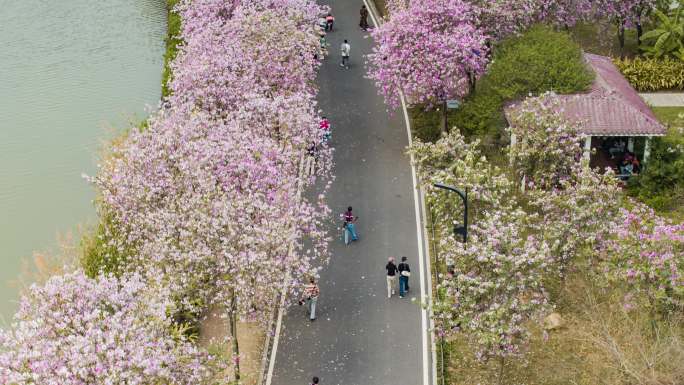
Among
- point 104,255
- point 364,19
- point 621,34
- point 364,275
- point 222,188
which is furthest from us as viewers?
point 364,19

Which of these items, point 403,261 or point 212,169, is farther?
point 403,261

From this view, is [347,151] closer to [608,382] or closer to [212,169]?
[212,169]

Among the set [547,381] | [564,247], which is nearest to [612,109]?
[564,247]

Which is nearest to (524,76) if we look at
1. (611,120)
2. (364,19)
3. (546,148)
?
(611,120)

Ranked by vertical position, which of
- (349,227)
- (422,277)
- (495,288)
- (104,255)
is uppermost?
(349,227)

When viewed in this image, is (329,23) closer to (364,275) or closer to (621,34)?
(621,34)

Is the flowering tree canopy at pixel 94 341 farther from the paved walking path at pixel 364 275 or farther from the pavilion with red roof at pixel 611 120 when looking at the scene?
the pavilion with red roof at pixel 611 120

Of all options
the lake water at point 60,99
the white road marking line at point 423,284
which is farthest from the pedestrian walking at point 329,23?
the white road marking line at point 423,284
